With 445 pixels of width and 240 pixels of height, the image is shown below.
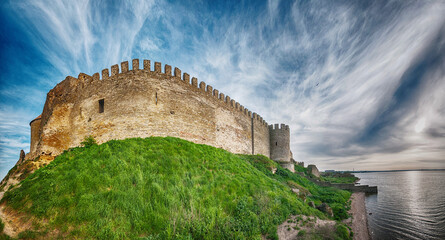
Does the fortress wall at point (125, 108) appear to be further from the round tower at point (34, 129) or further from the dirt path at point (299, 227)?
the dirt path at point (299, 227)

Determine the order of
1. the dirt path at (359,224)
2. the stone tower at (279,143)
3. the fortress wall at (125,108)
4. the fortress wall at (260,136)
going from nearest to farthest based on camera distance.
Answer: the dirt path at (359,224)
the fortress wall at (125,108)
the fortress wall at (260,136)
the stone tower at (279,143)

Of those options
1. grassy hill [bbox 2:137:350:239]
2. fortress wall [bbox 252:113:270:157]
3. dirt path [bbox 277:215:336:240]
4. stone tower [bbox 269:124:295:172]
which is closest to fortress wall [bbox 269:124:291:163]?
stone tower [bbox 269:124:295:172]

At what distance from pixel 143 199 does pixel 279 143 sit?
26.7 meters

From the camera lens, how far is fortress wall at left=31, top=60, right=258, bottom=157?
12.9m

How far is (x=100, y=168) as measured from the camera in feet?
24.9

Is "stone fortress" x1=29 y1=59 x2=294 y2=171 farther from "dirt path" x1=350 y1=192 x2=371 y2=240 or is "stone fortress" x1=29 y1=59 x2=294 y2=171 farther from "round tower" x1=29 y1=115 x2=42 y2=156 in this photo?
"dirt path" x1=350 y1=192 x2=371 y2=240

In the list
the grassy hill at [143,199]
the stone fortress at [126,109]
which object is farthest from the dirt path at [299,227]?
the stone fortress at [126,109]

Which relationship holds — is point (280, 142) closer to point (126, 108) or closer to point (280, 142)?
point (280, 142)

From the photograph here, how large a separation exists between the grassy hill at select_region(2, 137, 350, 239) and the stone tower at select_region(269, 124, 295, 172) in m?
20.3

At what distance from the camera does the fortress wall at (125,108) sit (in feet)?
42.4

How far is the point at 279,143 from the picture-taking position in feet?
98.9

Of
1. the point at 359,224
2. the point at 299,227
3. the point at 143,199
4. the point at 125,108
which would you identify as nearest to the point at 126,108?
the point at 125,108

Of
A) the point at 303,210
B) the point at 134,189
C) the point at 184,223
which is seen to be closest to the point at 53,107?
the point at 134,189

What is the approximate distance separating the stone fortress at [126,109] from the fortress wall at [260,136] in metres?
9.17
